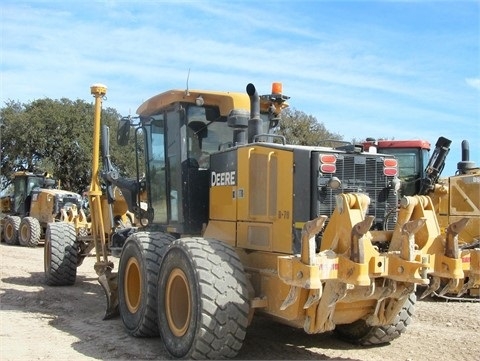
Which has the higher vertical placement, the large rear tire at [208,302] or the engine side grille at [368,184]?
the engine side grille at [368,184]

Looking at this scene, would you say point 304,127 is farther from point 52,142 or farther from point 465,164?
point 52,142

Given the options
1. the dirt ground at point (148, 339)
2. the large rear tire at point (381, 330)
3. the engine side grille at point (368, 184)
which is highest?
the engine side grille at point (368, 184)

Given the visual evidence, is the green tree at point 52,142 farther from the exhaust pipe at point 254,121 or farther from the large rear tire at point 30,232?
the exhaust pipe at point 254,121

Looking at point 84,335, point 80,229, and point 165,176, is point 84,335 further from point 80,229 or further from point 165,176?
point 80,229

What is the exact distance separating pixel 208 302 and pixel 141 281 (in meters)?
1.58

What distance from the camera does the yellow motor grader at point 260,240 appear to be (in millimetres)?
4656

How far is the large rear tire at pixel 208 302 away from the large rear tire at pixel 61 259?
4.96 m

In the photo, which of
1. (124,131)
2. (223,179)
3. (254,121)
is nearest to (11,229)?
(124,131)

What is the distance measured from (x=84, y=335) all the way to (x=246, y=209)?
8.06 ft

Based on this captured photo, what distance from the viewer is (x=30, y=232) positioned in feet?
61.8

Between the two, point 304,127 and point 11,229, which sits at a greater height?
point 304,127

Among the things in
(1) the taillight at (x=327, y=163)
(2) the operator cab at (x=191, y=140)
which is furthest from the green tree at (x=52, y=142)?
(1) the taillight at (x=327, y=163)

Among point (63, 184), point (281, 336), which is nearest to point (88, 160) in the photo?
point (63, 184)

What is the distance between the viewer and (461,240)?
10.4 meters
